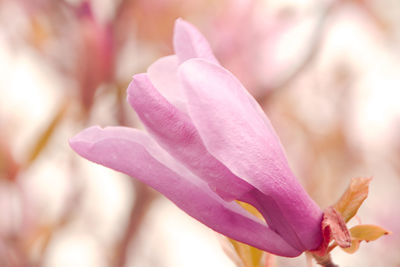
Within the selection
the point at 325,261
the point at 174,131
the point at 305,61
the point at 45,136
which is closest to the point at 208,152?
the point at 174,131

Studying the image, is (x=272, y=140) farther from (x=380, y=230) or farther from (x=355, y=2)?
(x=355, y=2)

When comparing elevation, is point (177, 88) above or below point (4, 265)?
above

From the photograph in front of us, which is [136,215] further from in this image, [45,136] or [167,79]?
[167,79]

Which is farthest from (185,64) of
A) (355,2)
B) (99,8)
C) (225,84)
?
(355,2)

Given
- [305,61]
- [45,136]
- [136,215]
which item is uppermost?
[305,61]

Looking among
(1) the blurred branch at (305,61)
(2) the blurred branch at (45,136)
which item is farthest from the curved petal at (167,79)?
(1) the blurred branch at (305,61)

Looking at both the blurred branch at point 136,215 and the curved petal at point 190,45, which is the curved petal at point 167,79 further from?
the blurred branch at point 136,215
